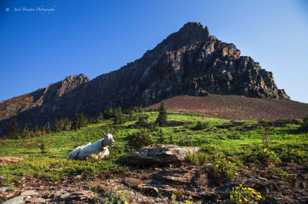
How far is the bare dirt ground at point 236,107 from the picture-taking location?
61.4 metres

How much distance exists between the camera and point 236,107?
69.4 meters

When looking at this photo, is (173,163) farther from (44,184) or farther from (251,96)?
(251,96)

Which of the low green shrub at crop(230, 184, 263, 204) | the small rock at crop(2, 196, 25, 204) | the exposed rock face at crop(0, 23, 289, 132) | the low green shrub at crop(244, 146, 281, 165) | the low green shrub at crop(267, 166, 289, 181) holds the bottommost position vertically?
the small rock at crop(2, 196, 25, 204)

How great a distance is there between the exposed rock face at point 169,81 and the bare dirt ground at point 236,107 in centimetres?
882

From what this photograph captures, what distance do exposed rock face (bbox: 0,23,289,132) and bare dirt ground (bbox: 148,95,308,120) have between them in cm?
882

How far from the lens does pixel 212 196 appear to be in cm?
976

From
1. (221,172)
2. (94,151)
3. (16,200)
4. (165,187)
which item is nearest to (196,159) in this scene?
(221,172)

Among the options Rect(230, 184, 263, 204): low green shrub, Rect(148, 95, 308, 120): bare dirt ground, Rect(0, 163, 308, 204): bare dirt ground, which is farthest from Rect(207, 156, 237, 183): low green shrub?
Rect(148, 95, 308, 120): bare dirt ground

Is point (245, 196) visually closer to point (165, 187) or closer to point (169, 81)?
point (165, 187)

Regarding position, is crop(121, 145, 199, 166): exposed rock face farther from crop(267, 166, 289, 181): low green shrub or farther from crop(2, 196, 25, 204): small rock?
crop(2, 196, 25, 204): small rock

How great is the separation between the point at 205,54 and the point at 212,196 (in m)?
109

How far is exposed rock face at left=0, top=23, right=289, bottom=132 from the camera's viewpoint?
94.9 metres

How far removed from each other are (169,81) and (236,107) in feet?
154

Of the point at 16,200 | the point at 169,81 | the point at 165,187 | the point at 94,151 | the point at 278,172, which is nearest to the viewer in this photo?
the point at 16,200
